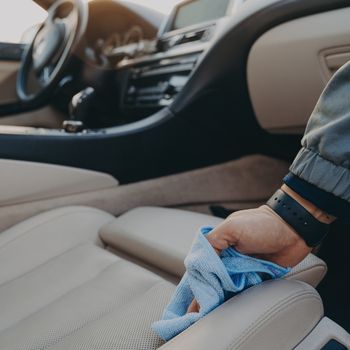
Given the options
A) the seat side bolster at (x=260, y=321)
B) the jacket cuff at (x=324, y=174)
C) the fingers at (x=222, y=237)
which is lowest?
the seat side bolster at (x=260, y=321)

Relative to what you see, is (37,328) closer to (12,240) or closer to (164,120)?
(12,240)

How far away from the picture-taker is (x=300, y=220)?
1.54 feet

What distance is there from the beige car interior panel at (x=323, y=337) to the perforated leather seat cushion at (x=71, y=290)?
0.57ft

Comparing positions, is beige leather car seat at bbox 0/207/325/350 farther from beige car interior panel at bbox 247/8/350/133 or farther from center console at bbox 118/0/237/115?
center console at bbox 118/0/237/115

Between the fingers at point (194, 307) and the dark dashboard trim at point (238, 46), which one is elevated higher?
the dark dashboard trim at point (238, 46)

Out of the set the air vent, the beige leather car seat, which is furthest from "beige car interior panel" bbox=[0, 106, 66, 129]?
the beige leather car seat

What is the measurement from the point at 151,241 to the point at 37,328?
247 millimetres

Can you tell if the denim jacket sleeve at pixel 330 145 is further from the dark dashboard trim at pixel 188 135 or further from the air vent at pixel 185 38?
the air vent at pixel 185 38

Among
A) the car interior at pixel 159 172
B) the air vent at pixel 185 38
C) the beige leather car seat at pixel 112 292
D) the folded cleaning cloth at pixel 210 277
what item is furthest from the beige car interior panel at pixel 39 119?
the folded cleaning cloth at pixel 210 277

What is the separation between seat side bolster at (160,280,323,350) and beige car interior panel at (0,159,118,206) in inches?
24.9

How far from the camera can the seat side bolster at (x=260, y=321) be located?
16.5 inches

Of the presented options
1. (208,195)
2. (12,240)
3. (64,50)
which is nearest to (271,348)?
(12,240)

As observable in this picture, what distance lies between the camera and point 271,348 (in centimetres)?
43

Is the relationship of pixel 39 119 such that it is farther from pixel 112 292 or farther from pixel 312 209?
pixel 312 209
